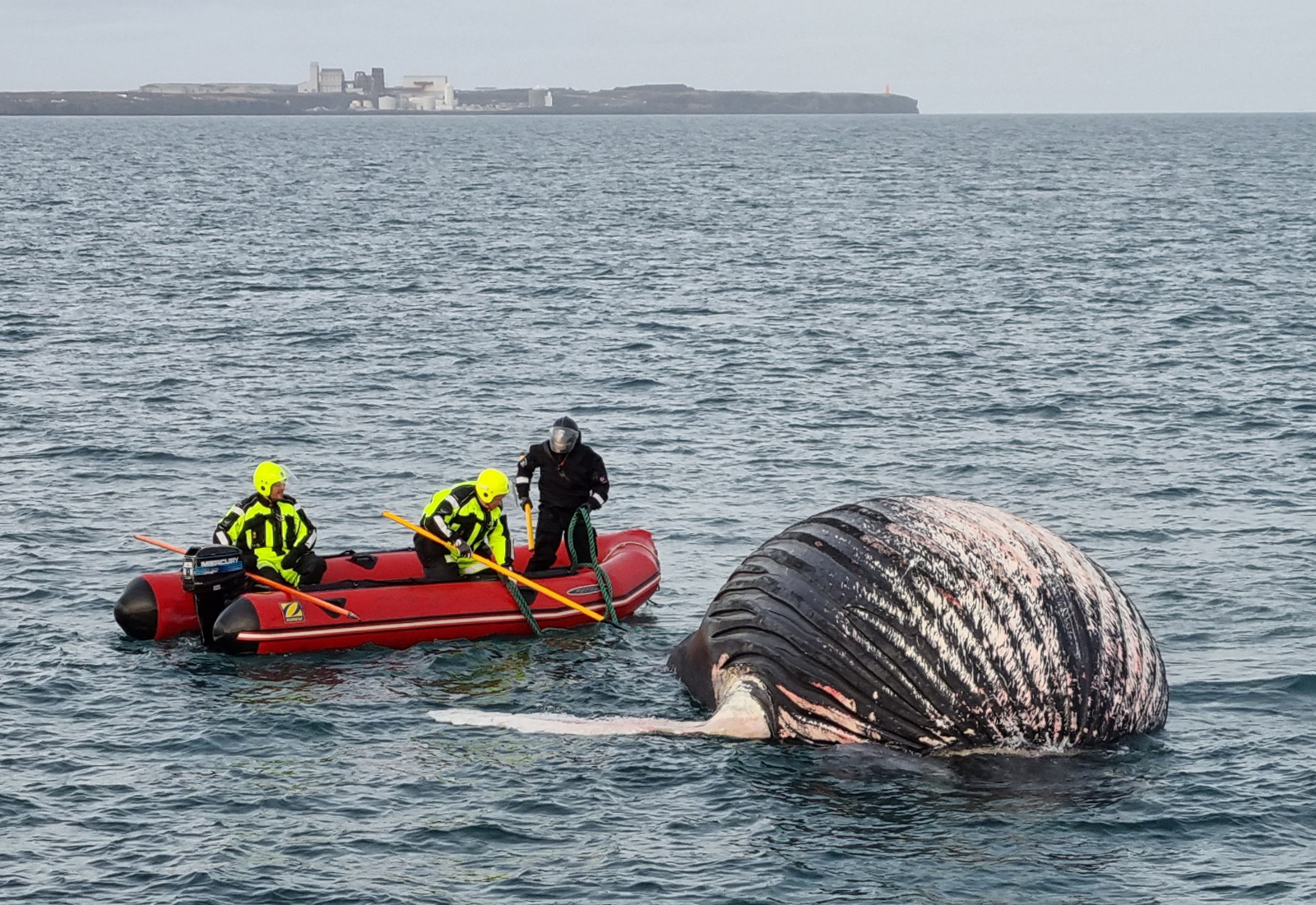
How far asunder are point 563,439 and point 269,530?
308 cm

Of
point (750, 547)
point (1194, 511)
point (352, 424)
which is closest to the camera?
point (750, 547)

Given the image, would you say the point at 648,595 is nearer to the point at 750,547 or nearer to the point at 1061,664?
the point at 750,547

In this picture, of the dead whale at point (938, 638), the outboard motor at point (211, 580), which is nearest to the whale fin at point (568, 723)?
the dead whale at point (938, 638)

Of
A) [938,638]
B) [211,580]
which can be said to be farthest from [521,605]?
[938,638]

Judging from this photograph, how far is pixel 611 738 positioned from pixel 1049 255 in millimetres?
42995

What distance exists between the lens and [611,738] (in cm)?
1315

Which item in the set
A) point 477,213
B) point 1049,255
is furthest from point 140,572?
point 477,213

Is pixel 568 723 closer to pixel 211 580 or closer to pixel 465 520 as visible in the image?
pixel 465 520

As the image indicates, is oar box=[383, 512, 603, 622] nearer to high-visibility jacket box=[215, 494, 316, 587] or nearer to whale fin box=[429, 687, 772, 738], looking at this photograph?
high-visibility jacket box=[215, 494, 316, 587]

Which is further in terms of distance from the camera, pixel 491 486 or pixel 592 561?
pixel 592 561

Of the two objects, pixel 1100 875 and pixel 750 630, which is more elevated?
pixel 750 630

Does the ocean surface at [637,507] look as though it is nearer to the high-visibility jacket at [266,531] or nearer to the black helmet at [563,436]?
the high-visibility jacket at [266,531]

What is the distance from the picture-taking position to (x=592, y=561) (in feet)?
57.2

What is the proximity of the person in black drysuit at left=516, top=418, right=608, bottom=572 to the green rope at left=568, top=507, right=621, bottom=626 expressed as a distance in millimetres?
31
